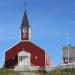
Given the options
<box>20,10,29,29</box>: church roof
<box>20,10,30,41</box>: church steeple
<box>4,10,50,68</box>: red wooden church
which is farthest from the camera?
<box>20,10,29,29</box>: church roof

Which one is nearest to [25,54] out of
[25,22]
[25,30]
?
[25,30]

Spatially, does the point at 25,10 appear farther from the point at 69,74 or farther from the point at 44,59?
the point at 69,74

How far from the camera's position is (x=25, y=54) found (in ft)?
264

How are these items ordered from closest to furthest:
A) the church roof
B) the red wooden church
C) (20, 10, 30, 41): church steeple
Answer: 1. the red wooden church
2. (20, 10, 30, 41): church steeple
3. the church roof

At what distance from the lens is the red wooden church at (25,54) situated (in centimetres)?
8025

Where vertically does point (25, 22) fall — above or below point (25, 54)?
above

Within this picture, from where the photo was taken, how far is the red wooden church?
80250mm

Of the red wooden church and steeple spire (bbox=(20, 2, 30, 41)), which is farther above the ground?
steeple spire (bbox=(20, 2, 30, 41))

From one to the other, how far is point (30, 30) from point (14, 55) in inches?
190

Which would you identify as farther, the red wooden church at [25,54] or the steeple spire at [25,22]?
the steeple spire at [25,22]

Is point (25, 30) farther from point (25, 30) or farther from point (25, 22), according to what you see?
point (25, 22)

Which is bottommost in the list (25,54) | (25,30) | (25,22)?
(25,54)

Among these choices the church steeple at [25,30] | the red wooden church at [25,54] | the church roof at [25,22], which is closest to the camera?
the red wooden church at [25,54]

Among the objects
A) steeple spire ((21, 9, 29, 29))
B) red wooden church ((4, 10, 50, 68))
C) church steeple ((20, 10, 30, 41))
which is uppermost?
steeple spire ((21, 9, 29, 29))
